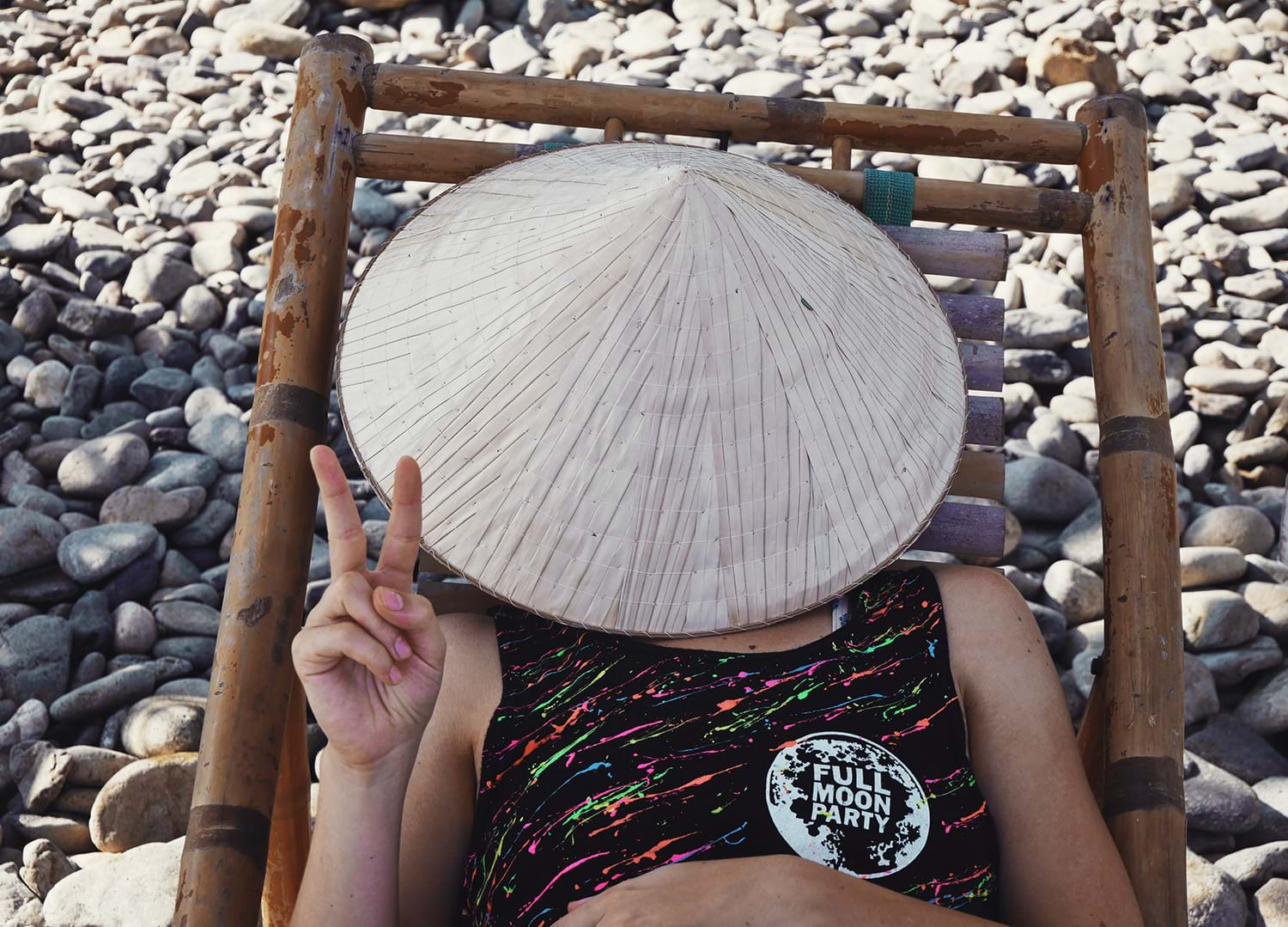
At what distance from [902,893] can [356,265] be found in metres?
3.06

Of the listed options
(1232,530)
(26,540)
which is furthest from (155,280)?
(1232,530)

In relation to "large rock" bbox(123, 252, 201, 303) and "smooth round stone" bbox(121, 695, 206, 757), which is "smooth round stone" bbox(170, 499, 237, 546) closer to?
"smooth round stone" bbox(121, 695, 206, 757)

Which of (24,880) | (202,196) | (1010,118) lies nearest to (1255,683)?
(1010,118)

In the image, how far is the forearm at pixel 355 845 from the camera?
124 centimetres

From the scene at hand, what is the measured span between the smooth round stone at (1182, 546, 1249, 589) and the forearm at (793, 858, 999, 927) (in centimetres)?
206

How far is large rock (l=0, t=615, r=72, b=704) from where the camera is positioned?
8.86ft

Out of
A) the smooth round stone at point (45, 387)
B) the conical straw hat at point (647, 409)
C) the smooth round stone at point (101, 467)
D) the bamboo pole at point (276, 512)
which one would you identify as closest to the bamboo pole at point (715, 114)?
the bamboo pole at point (276, 512)

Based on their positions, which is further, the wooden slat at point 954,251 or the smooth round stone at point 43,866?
the smooth round stone at point 43,866

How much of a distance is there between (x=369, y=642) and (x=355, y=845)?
0.24m

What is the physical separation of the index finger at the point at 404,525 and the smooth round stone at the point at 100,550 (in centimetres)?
204

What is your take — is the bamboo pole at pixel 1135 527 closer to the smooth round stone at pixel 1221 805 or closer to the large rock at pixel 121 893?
the smooth round stone at pixel 1221 805

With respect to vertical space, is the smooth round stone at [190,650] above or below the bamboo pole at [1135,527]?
below

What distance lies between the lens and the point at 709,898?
1228 mm

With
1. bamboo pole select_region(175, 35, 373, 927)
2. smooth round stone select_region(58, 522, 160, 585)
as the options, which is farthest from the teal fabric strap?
smooth round stone select_region(58, 522, 160, 585)
